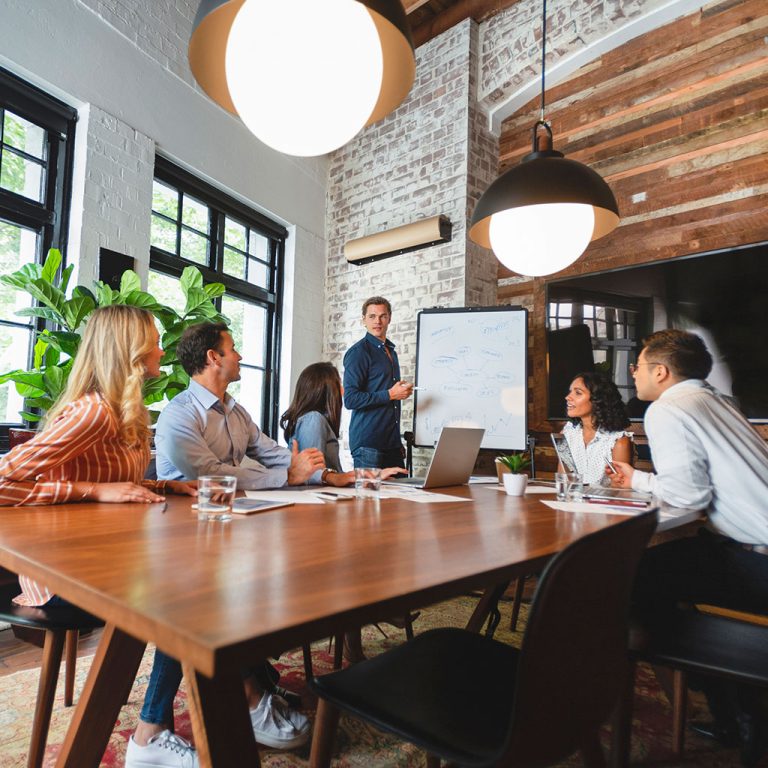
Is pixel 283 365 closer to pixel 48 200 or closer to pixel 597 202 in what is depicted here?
pixel 48 200

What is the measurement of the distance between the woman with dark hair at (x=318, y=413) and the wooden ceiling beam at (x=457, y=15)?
3.14m

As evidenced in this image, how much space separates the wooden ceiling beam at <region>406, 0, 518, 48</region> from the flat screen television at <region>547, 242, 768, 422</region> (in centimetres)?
223

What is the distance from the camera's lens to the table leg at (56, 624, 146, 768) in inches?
42.7

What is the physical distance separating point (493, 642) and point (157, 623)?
0.85 m

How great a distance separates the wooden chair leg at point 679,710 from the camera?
5.23 feet

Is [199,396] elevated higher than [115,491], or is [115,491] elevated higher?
[199,396]

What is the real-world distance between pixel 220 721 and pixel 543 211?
1973 millimetres

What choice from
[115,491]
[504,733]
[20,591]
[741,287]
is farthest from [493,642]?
[741,287]

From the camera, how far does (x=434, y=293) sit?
4562mm

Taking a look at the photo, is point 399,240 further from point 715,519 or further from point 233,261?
point 715,519

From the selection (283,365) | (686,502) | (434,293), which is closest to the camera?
(686,502)

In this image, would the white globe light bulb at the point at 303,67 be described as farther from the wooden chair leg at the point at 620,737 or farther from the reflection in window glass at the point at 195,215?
the reflection in window glass at the point at 195,215

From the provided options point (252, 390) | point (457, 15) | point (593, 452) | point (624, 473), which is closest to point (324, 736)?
point (624, 473)

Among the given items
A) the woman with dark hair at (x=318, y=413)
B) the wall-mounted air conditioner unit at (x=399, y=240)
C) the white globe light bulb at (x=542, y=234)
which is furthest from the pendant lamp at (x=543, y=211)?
the wall-mounted air conditioner unit at (x=399, y=240)
